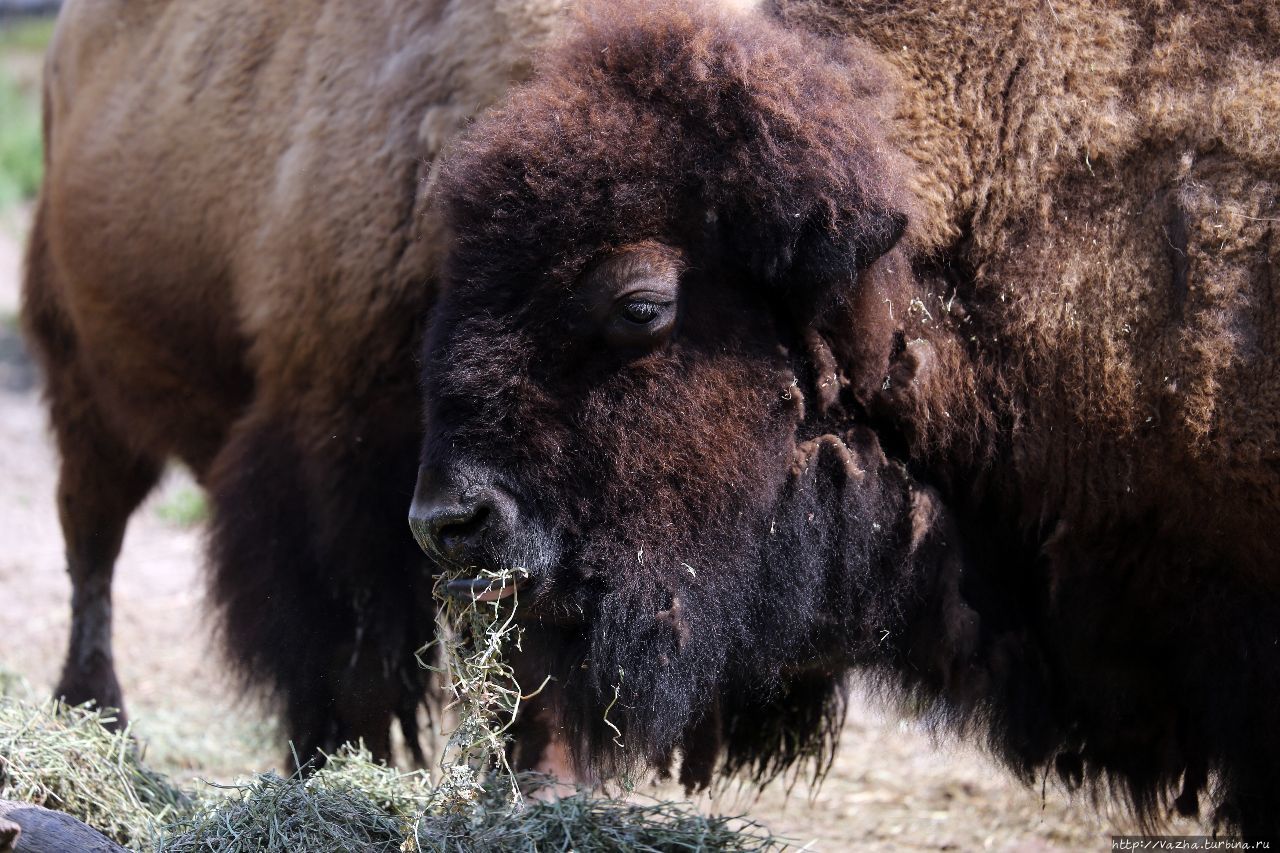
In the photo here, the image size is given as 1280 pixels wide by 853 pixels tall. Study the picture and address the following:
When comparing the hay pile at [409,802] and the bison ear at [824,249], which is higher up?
the bison ear at [824,249]

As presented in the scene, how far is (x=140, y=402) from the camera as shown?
4496 millimetres

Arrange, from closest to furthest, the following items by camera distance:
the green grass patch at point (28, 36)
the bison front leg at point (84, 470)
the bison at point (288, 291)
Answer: the bison at point (288, 291) → the bison front leg at point (84, 470) → the green grass patch at point (28, 36)

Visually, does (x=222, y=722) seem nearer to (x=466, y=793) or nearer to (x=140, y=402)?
(x=140, y=402)

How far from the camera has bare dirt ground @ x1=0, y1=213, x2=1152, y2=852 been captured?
3967 millimetres

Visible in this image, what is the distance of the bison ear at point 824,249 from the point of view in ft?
8.30

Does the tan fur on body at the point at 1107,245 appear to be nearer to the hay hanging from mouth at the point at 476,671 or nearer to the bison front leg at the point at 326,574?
the hay hanging from mouth at the point at 476,671

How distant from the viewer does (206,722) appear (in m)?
5.14

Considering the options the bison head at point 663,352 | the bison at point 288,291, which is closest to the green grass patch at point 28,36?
the bison at point 288,291

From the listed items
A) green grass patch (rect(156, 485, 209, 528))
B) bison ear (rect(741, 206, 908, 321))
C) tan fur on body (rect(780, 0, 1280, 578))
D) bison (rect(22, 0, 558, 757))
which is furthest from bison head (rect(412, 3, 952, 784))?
green grass patch (rect(156, 485, 209, 528))

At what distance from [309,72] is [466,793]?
2143mm

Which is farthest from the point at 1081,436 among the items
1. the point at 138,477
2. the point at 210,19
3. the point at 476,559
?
the point at 138,477

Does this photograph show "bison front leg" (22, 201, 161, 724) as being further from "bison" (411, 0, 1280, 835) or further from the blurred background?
"bison" (411, 0, 1280, 835)

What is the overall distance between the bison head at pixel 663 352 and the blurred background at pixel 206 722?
663mm

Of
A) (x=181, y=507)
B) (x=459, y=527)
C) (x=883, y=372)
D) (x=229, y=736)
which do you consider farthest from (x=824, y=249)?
(x=181, y=507)
